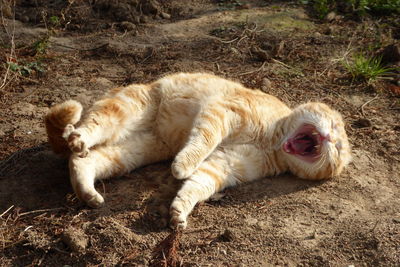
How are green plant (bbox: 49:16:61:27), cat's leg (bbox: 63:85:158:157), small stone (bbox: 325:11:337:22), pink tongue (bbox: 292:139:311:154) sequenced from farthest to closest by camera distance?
1. small stone (bbox: 325:11:337:22)
2. green plant (bbox: 49:16:61:27)
3. pink tongue (bbox: 292:139:311:154)
4. cat's leg (bbox: 63:85:158:157)

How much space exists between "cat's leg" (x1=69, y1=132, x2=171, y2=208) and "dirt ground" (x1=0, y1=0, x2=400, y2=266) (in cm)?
10

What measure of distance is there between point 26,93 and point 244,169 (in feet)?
9.30

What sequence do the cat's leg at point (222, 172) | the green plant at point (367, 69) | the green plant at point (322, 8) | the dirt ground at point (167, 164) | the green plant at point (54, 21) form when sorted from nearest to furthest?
the dirt ground at point (167, 164) < the cat's leg at point (222, 172) < the green plant at point (367, 69) < the green plant at point (54, 21) < the green plant at point (322, 8)

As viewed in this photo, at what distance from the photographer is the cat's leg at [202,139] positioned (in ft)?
12.2

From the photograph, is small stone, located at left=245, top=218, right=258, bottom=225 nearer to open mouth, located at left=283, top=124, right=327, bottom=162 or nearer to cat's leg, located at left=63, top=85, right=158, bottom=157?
open mouth, located at left=283, top=124, right=327, bottom=162

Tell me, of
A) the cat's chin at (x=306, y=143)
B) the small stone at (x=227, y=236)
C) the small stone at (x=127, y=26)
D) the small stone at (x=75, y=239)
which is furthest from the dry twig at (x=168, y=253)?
the small stone at (x=127, y=26)

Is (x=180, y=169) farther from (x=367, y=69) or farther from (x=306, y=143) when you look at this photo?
(x=367, y=69)

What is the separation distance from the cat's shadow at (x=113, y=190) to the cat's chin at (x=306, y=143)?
0.91 feet

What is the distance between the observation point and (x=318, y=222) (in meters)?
3.72

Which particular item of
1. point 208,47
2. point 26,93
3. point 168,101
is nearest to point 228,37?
point 208,47

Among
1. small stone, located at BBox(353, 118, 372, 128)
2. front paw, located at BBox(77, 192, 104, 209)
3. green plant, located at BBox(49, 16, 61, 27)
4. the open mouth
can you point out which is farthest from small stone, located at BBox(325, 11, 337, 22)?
front paw, located at BBox(77, 192, 104, 209)

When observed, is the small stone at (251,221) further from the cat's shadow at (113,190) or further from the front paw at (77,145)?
the front paw at (77,145)

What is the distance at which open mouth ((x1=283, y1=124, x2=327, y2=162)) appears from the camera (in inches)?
162

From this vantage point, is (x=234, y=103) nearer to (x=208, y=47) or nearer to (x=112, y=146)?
(x=112, y=146)
